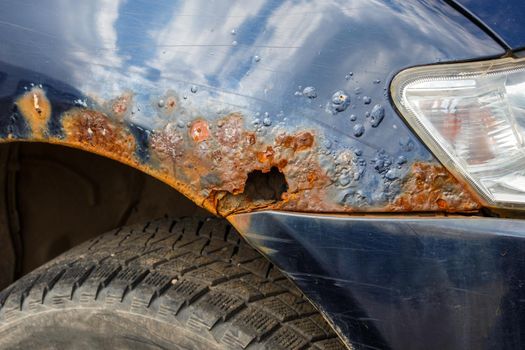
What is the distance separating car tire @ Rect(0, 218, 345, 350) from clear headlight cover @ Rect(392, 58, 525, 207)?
1.61ft

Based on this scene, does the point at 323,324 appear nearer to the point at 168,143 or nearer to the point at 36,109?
the point at 168,143

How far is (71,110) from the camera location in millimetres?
1480

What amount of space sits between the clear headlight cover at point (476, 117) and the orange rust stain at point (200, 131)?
0.38 metres

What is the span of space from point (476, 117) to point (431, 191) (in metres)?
0.17

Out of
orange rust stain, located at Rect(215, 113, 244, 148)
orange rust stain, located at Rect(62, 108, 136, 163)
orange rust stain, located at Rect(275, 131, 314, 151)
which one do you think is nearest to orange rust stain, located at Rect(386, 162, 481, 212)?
orange rust stain, located at Rect(275, 131, 314, 151)

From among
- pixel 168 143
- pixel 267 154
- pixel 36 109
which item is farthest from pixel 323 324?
pixel 36 109

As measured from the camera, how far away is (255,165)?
1378 millimetres

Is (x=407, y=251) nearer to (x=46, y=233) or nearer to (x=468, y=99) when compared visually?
(x=468, y=99)

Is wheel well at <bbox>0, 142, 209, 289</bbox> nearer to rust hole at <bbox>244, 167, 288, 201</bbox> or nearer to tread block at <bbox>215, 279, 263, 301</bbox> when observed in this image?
tread block at <bbox>215, 279, 263, 301</bbox>

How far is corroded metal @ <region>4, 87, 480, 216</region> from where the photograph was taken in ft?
4.35

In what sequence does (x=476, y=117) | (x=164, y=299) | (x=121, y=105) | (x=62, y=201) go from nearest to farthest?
(x=476, y=117) < (x=121, y=105) < (x=164, y=299) < (x=62, y=201)

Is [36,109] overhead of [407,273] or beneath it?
overhead

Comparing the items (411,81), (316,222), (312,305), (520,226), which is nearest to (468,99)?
(411,81)

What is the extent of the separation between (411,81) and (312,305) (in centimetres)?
55
